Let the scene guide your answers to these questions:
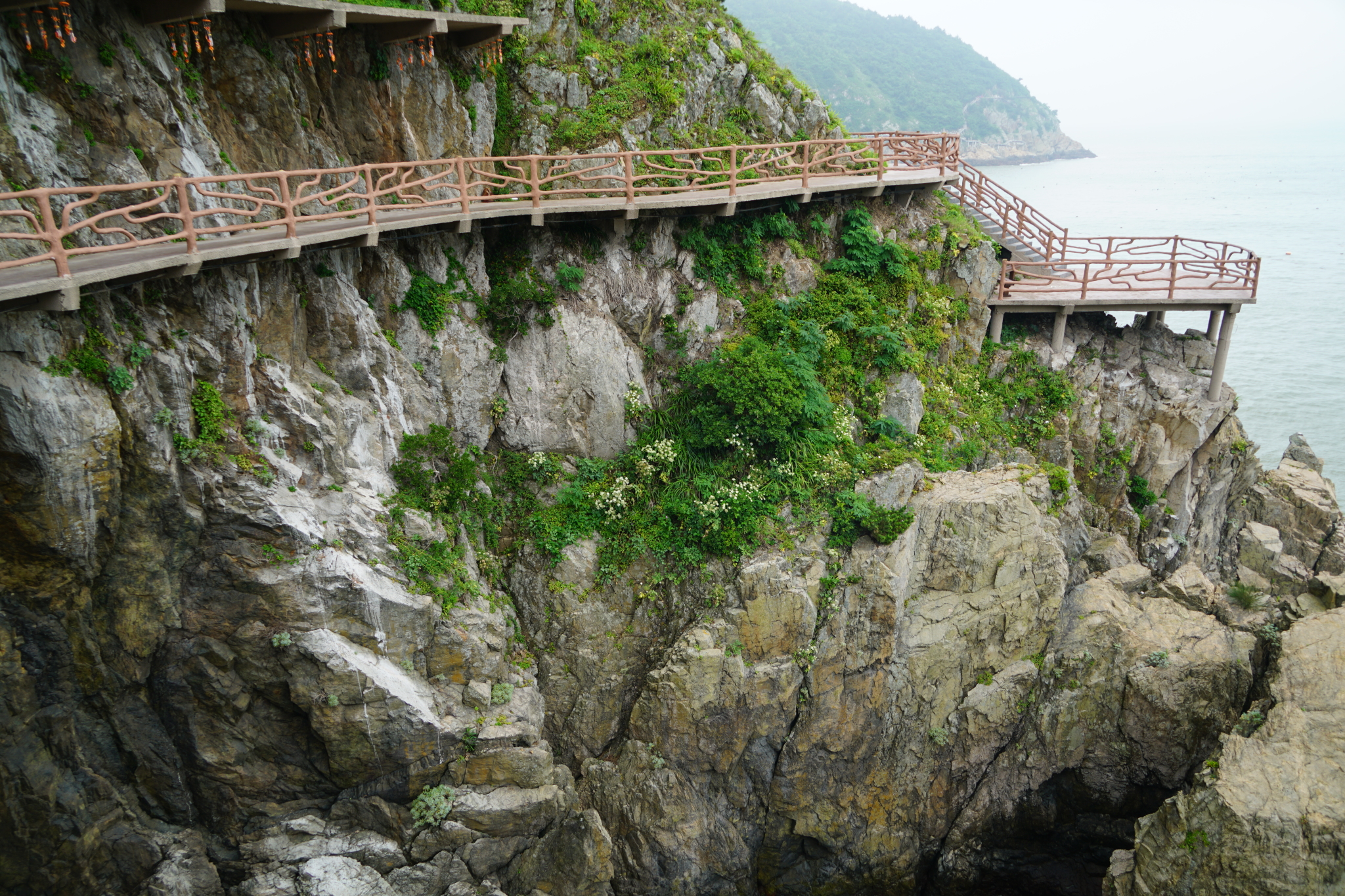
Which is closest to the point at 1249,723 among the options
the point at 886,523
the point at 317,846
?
the point at 886,523

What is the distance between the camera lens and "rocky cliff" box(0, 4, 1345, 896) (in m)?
10.3

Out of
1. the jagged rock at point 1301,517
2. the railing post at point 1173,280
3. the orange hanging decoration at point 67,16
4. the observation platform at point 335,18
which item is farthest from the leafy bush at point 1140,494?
the orange hanging decoration at point 67,16

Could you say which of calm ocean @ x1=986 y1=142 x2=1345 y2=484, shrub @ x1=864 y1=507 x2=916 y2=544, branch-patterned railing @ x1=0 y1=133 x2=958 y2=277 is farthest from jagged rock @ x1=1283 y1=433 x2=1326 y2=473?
shrub @ x1=864 y1=507 x2=916 y2=544

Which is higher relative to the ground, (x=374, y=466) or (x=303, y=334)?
(x=303, y=334)

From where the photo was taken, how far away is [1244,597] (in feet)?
53.3

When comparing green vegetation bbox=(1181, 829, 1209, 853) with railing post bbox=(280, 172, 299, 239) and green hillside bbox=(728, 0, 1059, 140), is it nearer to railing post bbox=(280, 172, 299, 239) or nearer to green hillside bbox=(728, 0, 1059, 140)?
railing post bbox=(280, 172, 299, 239)

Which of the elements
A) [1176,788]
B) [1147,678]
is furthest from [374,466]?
[1176,788]

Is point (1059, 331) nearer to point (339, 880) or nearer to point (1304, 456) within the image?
point (1304, 456)

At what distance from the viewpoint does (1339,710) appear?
12500 mm

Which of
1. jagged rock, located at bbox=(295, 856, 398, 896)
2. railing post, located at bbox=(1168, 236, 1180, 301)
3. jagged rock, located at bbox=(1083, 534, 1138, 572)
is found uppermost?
railing post, located at bbox=(1168, 236, 1180, 301)

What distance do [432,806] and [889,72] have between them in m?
89.3

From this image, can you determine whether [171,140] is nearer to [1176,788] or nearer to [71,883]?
[71,883]

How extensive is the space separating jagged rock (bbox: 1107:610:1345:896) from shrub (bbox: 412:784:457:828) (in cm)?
1099

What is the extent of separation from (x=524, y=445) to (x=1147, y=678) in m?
12.8
